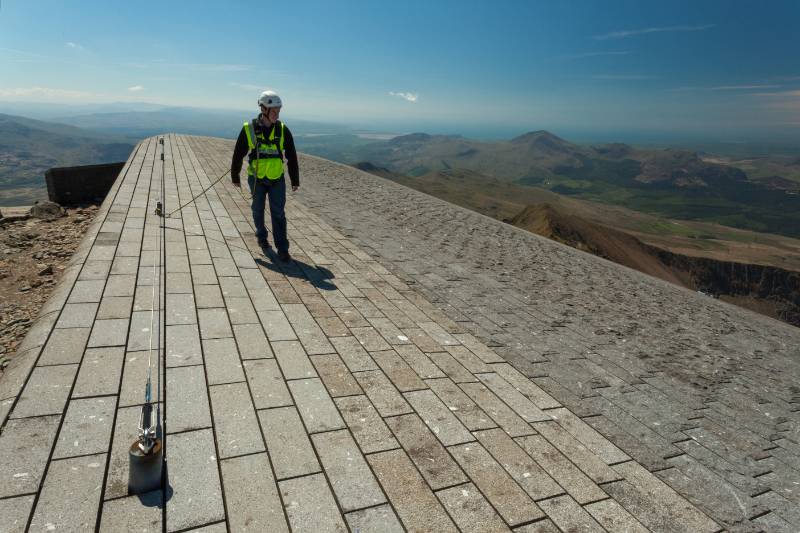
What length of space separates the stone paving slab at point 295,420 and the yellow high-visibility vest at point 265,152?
178 cm

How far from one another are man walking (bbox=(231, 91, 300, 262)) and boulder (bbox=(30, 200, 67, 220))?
668 cm

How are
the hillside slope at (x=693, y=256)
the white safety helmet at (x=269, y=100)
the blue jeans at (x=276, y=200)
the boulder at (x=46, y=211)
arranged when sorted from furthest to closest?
the hillside slope at (x=693, y=256)
the boulder at (x=46, y=211)
the blue jeans at (x=276, y=200)
the white safety helmet at (x=269, y=100)

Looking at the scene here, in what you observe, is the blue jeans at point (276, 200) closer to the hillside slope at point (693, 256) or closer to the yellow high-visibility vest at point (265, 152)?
the yellow high-visibility vest at point (265, 152)

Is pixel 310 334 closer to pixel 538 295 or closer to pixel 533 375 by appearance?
pixel 533 375

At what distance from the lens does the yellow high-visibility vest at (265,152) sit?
267 inches

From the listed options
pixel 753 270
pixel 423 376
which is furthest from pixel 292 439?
pixel 753 270

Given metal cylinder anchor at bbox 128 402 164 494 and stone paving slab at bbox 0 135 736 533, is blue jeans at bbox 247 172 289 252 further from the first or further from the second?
metal cylinder anchor at bbox 128 402 164 494

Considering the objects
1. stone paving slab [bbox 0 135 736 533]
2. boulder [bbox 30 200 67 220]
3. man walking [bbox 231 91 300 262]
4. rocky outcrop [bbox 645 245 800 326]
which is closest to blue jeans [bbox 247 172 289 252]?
man walking [bbox 231 91 300 262]

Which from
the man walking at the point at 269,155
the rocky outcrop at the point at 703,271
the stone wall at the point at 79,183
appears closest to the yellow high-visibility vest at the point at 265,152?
the man walking at the point at 269,155

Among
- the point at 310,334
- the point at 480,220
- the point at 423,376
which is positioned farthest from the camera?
the point at 480,220

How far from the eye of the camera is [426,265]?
344 inches

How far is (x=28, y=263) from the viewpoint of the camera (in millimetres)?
6945

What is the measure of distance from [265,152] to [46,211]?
25.5 ft

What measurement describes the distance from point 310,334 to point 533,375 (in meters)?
2.69
